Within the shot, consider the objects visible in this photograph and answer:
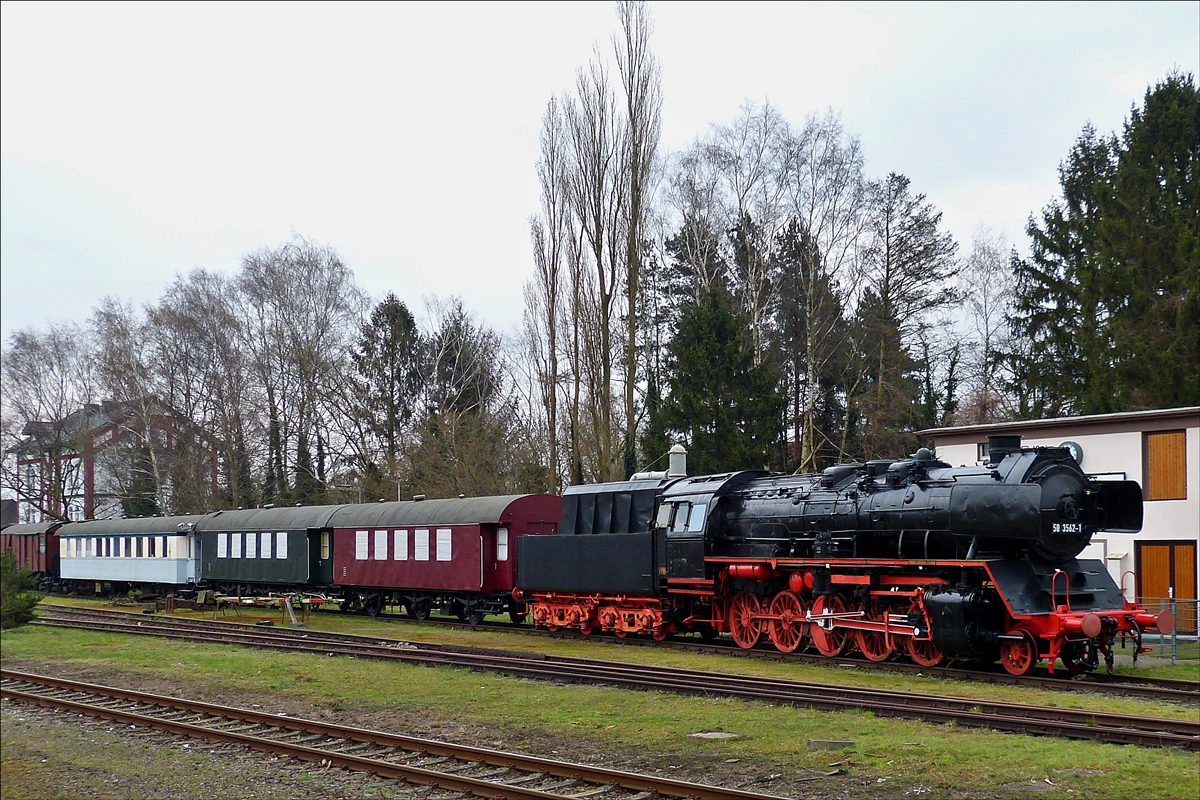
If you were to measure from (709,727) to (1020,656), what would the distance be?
5.84m

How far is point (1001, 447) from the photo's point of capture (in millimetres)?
15742

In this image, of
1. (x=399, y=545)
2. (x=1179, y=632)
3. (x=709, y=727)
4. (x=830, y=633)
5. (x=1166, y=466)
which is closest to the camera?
(x=709, y=727)

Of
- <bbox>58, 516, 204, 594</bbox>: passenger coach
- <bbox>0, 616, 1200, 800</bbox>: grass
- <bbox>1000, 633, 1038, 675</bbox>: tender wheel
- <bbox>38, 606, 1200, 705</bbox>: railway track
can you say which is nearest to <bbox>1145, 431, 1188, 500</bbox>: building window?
<bbox>38, 606, 1200, 705</bbox>: railway track

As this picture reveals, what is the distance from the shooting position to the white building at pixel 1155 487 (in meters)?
21.0

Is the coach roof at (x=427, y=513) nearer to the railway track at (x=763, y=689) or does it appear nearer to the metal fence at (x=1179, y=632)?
the railway track at (x=763, y=689)

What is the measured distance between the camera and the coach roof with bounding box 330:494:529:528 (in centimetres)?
2477

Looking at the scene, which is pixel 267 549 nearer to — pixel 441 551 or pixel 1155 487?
pixel 441 551

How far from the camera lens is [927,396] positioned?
137 feet

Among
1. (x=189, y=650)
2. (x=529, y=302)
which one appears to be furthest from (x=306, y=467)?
(x=189, y=650)

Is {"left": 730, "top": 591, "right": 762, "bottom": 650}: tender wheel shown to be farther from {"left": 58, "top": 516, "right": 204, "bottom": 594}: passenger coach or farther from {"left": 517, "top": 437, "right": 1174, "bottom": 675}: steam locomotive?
{"left": 58, "top": 516, "right": 204, "bottom": 594}: passenger coach

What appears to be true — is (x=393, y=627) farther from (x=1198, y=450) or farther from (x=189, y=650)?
(x=1198, y=450)

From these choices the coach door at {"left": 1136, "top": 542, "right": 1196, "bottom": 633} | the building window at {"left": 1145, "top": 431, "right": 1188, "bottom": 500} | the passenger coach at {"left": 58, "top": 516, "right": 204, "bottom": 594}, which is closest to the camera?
the coach door at {"left": 1136, "top": 542, "right": 1196, "bottom": 633}

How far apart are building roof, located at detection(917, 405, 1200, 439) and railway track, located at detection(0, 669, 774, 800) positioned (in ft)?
52.4

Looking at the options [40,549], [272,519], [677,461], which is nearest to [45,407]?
[40,549]
